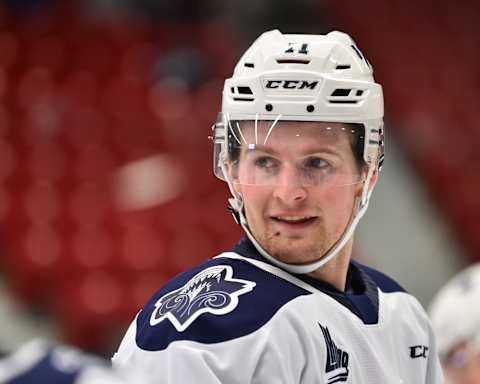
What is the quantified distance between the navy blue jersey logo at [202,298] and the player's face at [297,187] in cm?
11

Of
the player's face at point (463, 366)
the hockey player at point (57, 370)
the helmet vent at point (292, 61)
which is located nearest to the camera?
the hockey player at point (57, 370)

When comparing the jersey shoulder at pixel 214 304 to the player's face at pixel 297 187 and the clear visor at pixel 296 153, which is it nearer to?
the player's face at pixel 297 187

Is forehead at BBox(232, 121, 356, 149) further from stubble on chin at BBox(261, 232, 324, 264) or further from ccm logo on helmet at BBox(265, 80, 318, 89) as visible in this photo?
stubble on chin at BBox(261, 232, 324, 264)

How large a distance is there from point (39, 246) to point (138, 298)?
65 cm

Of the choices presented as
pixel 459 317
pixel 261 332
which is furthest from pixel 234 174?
pixel 459 317

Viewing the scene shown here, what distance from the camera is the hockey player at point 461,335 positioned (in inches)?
101

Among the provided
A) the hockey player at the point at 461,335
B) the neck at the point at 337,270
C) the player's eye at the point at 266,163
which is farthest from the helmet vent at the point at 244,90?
the hockey player at the point at 461,335

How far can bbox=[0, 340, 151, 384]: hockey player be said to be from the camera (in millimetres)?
1127

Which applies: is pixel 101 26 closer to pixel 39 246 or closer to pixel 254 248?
pixel 39 246

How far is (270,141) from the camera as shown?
6.38 feet

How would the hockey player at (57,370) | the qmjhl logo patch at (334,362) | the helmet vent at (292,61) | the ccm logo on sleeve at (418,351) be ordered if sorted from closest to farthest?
the hockey player at (57,370), the qmjhl logo patch at (334,362), the helmet vent at (292,61), the ccm logo on sleeve at (418,351)

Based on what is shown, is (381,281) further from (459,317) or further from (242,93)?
(242,93)

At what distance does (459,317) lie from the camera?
258cm

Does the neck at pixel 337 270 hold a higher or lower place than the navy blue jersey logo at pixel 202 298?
lower
